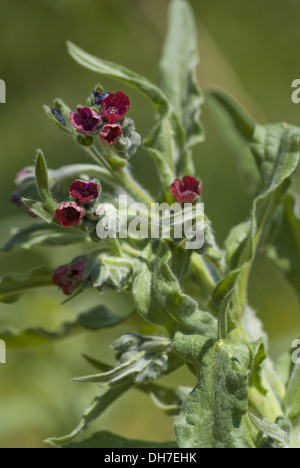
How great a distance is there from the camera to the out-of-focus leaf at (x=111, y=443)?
297 cm

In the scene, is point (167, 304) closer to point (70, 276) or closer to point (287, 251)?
point (70, 276)

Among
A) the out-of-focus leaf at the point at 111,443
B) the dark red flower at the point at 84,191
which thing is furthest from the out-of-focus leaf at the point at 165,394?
the dark red flower at the point at 84,191

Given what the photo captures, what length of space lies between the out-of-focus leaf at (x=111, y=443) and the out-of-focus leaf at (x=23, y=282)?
0.75 metres

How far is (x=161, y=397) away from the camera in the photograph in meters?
3.08

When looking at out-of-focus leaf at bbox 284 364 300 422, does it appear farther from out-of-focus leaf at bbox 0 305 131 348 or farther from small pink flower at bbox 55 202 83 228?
small pink flower at bbox 55 202 83 228

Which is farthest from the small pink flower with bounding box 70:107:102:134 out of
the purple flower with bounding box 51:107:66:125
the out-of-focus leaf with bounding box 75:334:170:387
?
the out-of-focus leaf with bounding box 75:334:170:387

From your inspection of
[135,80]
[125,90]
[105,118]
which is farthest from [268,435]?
[125,90]

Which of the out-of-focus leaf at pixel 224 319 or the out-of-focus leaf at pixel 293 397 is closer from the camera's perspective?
the out-of-focus leaf at pixel 224 319

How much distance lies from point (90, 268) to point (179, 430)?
750 millimetres

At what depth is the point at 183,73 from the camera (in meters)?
3.50

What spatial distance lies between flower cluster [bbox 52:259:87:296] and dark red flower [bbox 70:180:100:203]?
1.13 feet

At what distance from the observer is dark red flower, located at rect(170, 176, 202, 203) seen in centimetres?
267

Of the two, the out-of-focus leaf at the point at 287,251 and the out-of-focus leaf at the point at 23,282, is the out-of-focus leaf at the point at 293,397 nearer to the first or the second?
the out-of-focus leaf at the point at 287,251

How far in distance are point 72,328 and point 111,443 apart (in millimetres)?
590
